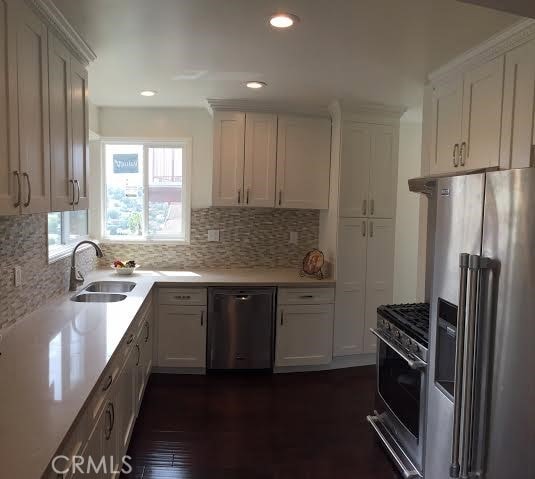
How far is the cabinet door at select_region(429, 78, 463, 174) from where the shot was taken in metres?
2.54

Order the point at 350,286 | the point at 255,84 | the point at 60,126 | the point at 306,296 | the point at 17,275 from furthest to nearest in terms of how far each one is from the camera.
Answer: the point at 350,286
the point at 306,296
the point at 255,84
the point at 17,275
the point at 60,126

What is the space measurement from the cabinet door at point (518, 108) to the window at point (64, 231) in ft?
9.06

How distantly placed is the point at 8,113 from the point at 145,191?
262cm

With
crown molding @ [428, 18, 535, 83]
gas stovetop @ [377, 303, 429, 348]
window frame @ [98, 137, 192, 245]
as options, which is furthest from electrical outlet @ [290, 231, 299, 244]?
crown molding @ [428, 18, 535, 83]

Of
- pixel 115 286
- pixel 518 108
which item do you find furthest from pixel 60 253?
pixel 518 108

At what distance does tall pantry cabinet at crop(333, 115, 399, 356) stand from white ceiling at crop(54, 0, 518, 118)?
471mm

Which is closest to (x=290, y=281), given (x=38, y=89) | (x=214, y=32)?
(x=214, y=32)

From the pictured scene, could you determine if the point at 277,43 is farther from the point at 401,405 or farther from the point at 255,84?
the point at 401,405

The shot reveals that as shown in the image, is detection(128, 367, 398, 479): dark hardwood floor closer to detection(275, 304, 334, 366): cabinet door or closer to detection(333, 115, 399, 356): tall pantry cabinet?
detection(275, 304, 334, 366): cabinet door

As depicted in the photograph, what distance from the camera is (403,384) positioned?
235 cm

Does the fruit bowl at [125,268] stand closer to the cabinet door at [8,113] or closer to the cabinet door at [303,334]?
the cabinet door at [303,334]

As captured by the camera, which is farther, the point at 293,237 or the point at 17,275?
the point at 293,237

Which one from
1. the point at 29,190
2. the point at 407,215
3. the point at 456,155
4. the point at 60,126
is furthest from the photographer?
the point at 407,215

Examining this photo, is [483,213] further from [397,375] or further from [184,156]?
[184,156]
